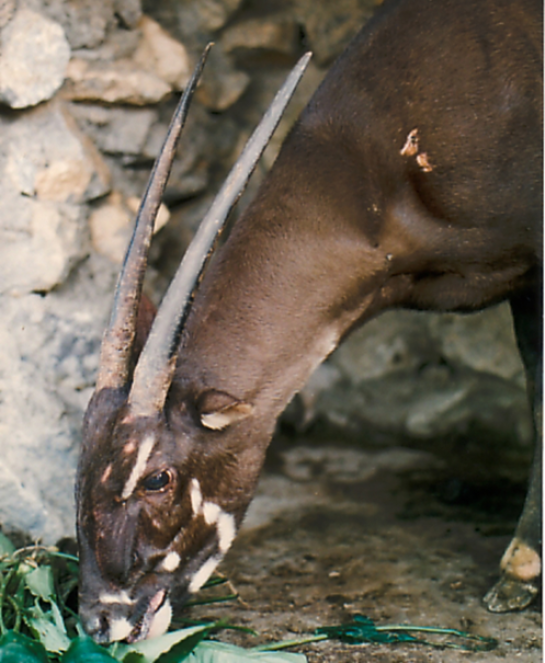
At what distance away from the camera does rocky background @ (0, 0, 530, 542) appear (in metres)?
2.64

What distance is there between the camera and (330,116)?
92.1 inches

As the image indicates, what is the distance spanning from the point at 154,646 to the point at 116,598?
0.15 metres

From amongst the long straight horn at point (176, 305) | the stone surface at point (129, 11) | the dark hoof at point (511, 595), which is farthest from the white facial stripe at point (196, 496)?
the stone surface at point (129, 11)

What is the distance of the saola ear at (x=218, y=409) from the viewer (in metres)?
2.06

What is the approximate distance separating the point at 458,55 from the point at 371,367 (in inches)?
75.3

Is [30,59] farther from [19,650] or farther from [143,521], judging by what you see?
[19,650]

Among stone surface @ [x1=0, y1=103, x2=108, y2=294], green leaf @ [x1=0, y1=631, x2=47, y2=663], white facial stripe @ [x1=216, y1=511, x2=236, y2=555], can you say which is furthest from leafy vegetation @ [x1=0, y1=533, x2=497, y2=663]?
stone surface @ [x1=0, y1=103, x2=108, y2=294]

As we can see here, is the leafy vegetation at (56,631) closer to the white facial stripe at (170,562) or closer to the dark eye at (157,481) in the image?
the white facial stripe at (170,562)

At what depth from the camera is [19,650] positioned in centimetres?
189

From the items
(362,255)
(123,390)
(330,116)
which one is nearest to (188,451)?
(123,390)

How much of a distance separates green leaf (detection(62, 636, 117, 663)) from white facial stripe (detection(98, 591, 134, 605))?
11cm

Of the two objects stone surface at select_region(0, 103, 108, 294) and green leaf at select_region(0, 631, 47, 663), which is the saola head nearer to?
green leaf at select_region(0, 631, 47, 663)

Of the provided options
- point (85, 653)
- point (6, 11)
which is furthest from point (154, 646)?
point (6, 11)

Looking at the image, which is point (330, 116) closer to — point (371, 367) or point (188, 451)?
point (188, 451)
